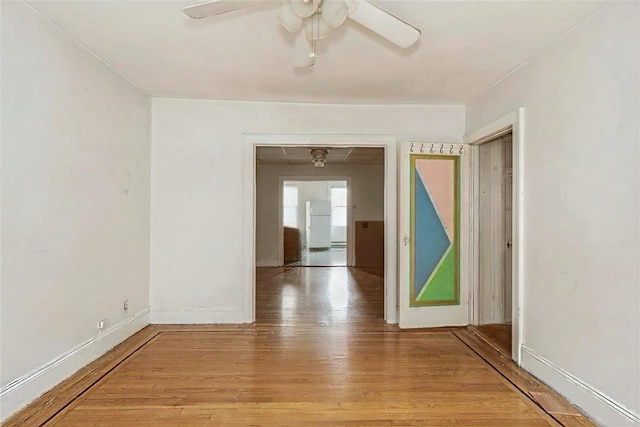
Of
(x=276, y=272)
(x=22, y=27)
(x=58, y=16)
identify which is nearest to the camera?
(x=22, y=27)

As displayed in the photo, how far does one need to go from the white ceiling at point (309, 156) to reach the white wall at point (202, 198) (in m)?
2.31

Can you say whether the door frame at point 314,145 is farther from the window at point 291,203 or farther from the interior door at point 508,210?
the window at point 291,203

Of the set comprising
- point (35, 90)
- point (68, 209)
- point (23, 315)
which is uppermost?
point (35, 90)

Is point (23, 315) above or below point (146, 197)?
below

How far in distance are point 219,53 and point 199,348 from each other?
247 cm

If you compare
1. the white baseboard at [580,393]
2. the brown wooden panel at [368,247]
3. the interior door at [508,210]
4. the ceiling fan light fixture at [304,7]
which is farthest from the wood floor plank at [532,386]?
the brown wooden panel at [368,247]

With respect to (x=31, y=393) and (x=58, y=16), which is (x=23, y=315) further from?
(x=58, y=16)

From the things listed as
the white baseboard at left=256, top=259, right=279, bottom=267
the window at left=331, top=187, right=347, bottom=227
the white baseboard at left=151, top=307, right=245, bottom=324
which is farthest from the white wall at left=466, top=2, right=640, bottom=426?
the window at left=331, top=187, right=347, bottom=227

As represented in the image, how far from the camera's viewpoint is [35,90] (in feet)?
7.26

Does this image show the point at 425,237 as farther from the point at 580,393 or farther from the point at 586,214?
the point at 580,393

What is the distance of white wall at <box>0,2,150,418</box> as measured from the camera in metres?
2.05

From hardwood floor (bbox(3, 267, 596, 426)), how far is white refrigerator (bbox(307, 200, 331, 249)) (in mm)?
9339

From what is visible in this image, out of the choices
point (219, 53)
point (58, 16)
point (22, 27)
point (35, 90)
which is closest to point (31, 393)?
point (35, 90)

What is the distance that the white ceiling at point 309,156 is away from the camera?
6466 mm
